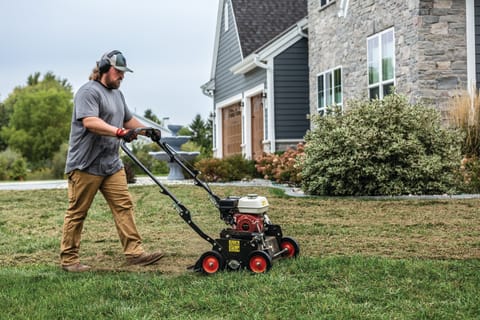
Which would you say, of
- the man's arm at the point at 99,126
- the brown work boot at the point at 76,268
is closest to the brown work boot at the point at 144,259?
the brown work boot at the point at 76,268

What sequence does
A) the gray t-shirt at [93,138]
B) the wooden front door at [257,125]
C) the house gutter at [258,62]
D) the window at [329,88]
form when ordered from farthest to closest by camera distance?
the wooden front door at [257,125] < the house gutter at [258,62] < the window at [329,88] < the gray t-shirt at [93,138]

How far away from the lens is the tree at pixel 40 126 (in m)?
46.4

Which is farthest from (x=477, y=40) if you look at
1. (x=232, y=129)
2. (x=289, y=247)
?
(x=232, y=129)

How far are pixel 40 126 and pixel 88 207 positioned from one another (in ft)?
140

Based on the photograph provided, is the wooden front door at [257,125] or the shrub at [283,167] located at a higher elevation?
the wooden front door at [257,125]

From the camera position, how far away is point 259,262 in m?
5.58

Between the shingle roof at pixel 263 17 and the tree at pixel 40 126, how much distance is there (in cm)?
2445

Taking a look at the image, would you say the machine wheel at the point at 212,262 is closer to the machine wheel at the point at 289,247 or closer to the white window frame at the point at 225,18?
the machine wheel at the point at 289,247

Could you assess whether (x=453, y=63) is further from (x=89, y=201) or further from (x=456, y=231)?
(x=89, y=201)

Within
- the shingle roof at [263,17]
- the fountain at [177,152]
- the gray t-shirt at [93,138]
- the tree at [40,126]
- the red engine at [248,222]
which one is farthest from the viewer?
the tree at [40,126]

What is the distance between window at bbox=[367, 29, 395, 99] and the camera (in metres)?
15.4

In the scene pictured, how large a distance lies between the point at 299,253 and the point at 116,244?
7.63 ft

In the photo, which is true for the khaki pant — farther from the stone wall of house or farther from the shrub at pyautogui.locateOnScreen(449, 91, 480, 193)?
the stone wall of house

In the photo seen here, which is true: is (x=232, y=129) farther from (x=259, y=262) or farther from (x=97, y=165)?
(x=259, y=262)
